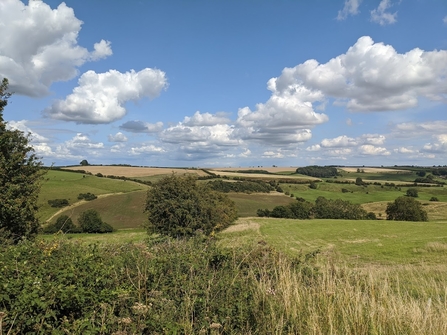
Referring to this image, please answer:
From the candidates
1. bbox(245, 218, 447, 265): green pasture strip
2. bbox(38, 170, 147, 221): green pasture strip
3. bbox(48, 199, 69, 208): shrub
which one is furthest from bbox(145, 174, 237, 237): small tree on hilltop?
bbox(38, 170, 147, 221): green pasture strip

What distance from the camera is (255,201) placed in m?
78.5

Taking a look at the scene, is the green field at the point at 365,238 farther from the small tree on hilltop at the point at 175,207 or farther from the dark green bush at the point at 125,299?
the dark green bush at the point at 125,299

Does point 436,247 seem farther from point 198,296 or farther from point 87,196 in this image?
point 87,196

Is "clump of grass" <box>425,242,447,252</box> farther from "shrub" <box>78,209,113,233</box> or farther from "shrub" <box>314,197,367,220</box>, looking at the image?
"shrub" <box>314,197,367,220</box>

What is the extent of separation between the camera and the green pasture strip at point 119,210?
59.8 meters

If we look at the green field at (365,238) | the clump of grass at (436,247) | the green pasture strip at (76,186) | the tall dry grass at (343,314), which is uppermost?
the tall dry grass at (343,314)

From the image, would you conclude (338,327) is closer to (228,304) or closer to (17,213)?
(228,304)

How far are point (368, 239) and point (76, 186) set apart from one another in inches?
2594

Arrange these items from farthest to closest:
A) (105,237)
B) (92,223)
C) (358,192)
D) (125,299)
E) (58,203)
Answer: (358,192) < (58,203) < (92,223) < (105,237) < (125,299)

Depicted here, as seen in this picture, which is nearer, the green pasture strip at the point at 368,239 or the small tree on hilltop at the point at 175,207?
the green pasture strip at the point at 368,239

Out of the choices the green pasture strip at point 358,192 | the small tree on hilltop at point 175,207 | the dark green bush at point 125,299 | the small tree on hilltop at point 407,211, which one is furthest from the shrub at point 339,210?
the dark green bush at point 125,299

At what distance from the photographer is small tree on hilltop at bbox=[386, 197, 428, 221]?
67125 mm

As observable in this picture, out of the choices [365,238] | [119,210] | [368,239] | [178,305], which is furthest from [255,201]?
[178,305]

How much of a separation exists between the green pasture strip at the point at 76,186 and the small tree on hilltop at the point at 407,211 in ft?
193
